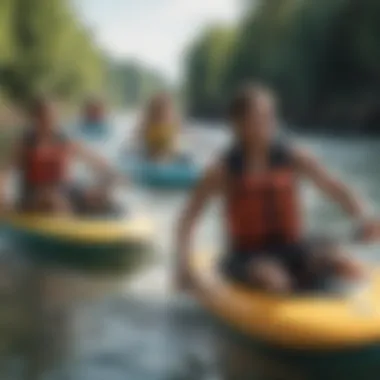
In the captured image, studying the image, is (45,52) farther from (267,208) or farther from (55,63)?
(267,208)

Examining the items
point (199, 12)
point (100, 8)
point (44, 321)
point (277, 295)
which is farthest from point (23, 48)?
point (277, 295)

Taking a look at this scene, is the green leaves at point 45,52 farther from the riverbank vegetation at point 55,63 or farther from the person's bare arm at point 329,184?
the person's bare arm at point 329,184

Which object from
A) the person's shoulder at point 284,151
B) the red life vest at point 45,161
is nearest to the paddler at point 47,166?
the red life vest at point 45,161

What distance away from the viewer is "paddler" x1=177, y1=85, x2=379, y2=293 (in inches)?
35.3

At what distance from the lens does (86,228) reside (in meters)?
0.95

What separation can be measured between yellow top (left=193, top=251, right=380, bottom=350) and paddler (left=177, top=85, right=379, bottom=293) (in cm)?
2

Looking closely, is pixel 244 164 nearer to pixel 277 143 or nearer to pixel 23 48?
pixel 277 143

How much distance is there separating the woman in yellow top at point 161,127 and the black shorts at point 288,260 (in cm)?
16

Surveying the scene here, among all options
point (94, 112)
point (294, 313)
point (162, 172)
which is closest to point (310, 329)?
point (294, 313)

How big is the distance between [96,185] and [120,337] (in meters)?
0.20

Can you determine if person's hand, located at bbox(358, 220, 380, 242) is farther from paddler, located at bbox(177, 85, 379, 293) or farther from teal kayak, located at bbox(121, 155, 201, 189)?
teal kayak, located at bbox(121, 155, 201, 189)

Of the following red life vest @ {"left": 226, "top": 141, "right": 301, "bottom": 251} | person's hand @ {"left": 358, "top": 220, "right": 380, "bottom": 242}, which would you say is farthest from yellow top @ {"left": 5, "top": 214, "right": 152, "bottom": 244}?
person's hand @ {"left": 358, "top": 220, "right": 380, "bottom": 242}

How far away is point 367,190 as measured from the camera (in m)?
0.92

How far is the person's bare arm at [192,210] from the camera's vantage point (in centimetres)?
91
